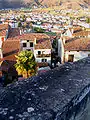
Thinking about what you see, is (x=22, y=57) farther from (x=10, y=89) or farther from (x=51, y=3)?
(x=51, y=3)

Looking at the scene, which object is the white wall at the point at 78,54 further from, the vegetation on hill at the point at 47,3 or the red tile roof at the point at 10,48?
the vegetation on hill at the point at 47,3

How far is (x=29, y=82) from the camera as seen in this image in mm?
4656

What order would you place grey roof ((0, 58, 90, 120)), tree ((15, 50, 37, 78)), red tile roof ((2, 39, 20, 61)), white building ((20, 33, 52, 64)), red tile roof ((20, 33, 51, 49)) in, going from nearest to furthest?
grey roof ((0, 58, 90, 120)) < tree ((15, 50, 37, 78)) < white building ((20, 33, 52, 64)) < red tile roof ((20, 33, 51, 49)) < red tile roof ((2, 39, 20, 61))

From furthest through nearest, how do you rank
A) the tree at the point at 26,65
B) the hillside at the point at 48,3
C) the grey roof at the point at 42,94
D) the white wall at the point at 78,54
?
the hillside at the point at 48,3 < the white wall at the point at 78,54 < the tree at the point at 26,65 < the grey roof at the point at 42,94

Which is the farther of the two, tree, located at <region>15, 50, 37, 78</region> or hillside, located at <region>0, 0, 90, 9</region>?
hillside, located at <region>0, 0, 90, 9</region>

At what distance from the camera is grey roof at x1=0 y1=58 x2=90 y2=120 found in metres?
3.56

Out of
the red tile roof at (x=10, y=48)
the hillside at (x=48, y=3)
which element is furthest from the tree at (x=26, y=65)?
the hillside at (x=48, y=3)

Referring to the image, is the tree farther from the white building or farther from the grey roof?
the grey roof

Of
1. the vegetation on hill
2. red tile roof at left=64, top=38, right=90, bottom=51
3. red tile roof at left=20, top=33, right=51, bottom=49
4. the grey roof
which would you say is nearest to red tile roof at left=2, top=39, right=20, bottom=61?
red tile roof at left=20, top=33, right=51, bottom=49

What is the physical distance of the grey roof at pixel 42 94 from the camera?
356 cm

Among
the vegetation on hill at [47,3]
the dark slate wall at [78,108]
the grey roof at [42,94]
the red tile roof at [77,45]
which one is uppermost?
the vegetation on hill at [47,3]

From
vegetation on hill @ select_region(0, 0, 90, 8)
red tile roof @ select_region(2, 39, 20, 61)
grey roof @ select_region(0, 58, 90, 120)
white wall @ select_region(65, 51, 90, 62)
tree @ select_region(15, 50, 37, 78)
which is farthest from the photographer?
vegetation on hill @ select_region(0, 0, 90, 8)

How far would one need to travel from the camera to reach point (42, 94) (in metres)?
4.18

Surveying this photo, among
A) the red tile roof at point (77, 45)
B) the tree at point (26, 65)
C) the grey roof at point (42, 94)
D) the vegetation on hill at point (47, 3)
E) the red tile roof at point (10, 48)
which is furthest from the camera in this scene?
the vegetation on hill at point (47, 3)
